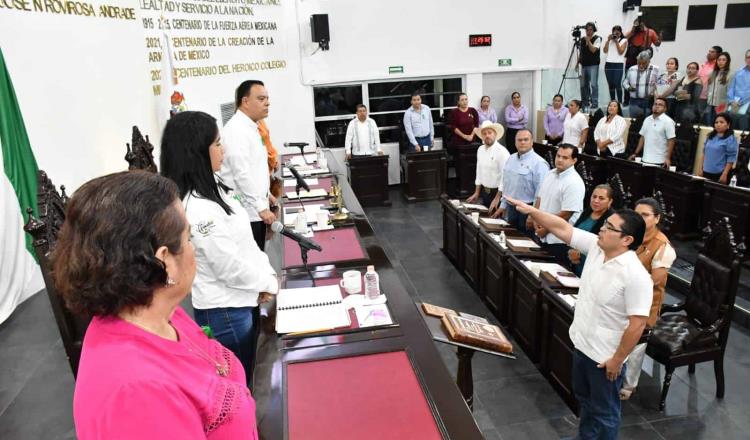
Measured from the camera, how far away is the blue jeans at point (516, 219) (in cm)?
519

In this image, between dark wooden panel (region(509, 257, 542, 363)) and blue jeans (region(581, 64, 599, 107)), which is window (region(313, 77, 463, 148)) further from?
dark wooden panel (region(509, 257, 542, 363))

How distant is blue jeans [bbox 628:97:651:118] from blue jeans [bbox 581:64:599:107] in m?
0.97

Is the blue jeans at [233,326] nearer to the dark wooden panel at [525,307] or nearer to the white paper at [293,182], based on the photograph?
the dark wooden panel at [525,307]

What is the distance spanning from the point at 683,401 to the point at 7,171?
4.26m

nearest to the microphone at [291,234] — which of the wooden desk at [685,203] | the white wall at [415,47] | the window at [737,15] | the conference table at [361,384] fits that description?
the conference table at [361,384]

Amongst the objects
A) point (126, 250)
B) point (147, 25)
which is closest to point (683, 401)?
point (126, 250)

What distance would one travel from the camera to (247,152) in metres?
3.39

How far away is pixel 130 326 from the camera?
101 centimetres

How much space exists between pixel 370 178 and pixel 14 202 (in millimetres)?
6022

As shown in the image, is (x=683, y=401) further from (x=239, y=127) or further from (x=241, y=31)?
(x=241, y=31)

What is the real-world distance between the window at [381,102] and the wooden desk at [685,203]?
15.2 ft

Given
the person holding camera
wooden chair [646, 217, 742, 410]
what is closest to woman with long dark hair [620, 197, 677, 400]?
wooden chair [646, 217, 742, 410]

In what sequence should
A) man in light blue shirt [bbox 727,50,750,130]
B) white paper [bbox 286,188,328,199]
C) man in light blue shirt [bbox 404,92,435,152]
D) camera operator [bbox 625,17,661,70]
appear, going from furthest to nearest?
camera operator [bbox 625,17,661,70] → man in light blue shirt [bbox 404,92,435,152] → man in light blue shirt [bbox 727,50,750,130] → white paper [bbox 286,188,328,199]

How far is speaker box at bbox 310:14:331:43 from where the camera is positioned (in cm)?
854
